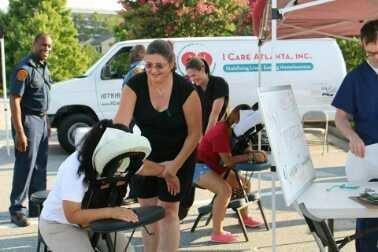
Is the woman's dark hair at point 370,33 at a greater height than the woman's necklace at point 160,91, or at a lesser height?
greater

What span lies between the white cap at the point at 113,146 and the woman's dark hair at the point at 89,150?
4 centimetres

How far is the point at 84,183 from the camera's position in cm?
312

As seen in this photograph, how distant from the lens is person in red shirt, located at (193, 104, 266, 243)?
5109 mm

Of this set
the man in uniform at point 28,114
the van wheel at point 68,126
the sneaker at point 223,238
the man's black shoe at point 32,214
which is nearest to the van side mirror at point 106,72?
the van wheel at point 68,126

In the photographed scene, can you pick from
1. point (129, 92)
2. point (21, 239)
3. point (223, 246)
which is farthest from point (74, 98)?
point (129, 92)

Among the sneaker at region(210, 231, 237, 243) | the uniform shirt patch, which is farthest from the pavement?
the uniform shirt patch

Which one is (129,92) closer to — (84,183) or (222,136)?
(84,183)

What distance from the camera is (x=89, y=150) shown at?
3062mm

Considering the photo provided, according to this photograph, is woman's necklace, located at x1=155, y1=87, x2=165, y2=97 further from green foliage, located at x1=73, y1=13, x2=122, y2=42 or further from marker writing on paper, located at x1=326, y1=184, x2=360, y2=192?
green foliage, located at x1=73, y1=13, x2=122, y2=42

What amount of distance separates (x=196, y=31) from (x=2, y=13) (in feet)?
78.9

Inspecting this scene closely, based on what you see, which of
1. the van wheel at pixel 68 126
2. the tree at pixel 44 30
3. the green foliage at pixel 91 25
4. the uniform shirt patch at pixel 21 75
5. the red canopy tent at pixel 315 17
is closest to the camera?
the red canopy tent at pixel 315 17

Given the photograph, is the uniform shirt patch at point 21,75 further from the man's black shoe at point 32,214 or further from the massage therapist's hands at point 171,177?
the massage therapist's hands at point 171,177

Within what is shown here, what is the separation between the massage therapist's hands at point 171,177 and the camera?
3.73 meters

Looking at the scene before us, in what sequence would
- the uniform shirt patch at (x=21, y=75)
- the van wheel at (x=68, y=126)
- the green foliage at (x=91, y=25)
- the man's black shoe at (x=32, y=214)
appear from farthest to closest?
1. the green foliage at (x=91, y=25)
2. the van wheel at (x=68, y=126)
3. the man's black shoe at (x=32, y=214)
4. the uniform shirt patch at (x=21, y=75)
